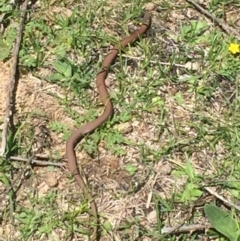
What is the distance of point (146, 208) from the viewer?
3.92 meters

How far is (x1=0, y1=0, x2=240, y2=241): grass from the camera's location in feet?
12.6

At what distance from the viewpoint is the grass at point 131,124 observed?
3832 millimetres

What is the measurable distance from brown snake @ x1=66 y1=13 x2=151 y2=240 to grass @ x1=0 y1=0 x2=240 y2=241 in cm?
5

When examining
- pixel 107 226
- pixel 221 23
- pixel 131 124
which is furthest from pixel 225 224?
pixel 221 23

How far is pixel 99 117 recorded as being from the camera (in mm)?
4215

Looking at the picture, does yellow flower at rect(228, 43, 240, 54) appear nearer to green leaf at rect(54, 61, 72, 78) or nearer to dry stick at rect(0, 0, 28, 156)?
green leaf at rect(54, 61, 72, 78)

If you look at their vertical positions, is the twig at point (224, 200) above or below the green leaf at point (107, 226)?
above

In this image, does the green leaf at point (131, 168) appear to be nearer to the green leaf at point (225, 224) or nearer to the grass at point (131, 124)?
the grass at point (131, 124)

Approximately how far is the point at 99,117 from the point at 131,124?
0.75 ft

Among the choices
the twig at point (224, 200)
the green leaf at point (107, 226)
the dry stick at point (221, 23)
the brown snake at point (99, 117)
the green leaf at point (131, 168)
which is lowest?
the green leaf at point (107, 226)

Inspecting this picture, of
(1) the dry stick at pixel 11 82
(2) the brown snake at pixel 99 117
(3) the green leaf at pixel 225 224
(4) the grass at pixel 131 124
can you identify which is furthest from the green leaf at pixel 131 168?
(1) the dry stick at pixel 11 82

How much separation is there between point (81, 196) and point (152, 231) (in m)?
0.46

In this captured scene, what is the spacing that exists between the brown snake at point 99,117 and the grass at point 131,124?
0.16 ft

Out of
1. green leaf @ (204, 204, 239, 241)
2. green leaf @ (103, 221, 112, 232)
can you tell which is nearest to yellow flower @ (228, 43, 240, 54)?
green leaf @ (204, 204, 239, 241)
